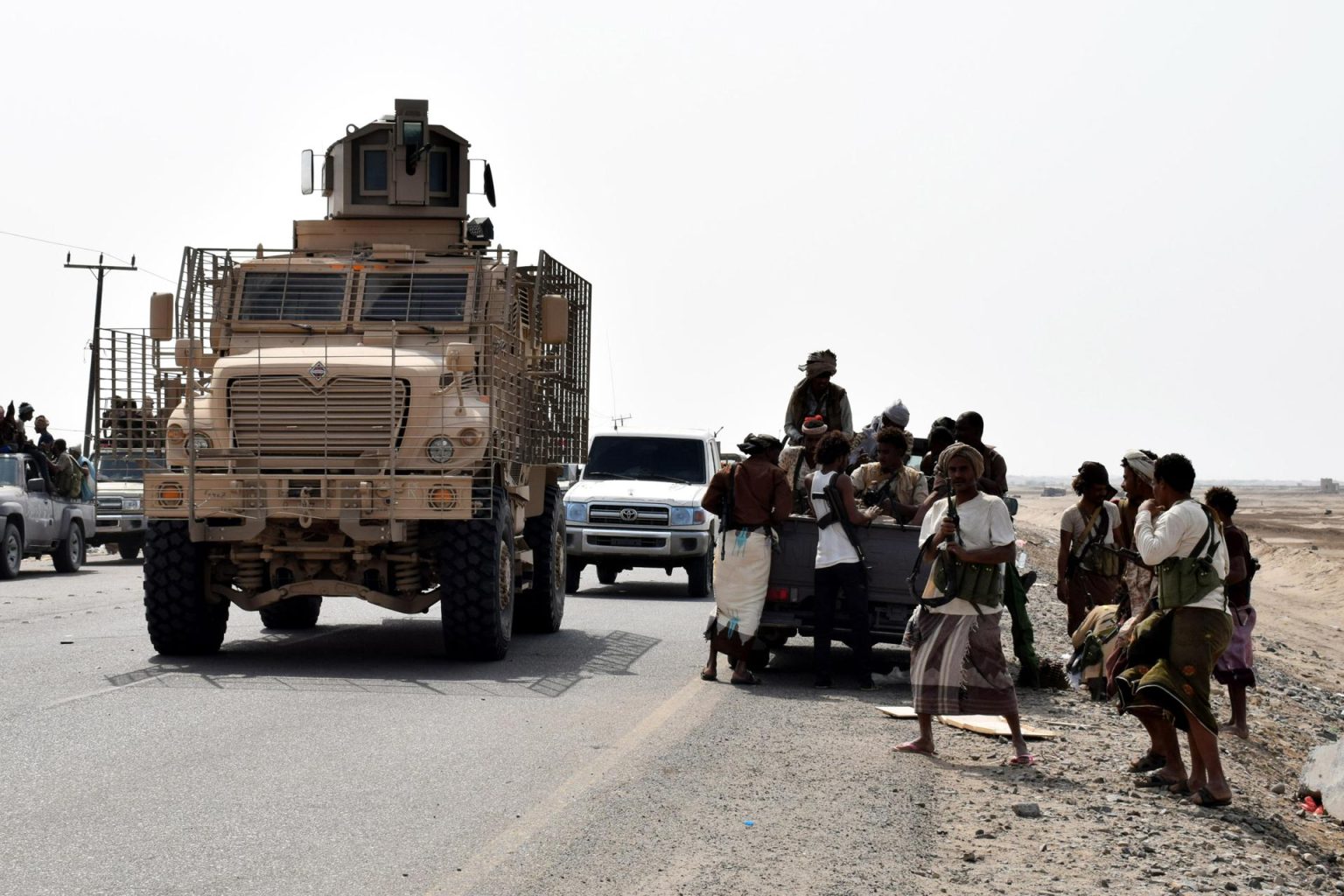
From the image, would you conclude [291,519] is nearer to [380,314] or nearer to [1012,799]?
[380,314]

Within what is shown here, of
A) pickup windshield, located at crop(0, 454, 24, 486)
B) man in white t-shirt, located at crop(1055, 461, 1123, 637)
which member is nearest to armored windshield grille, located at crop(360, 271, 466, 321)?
man in white t-shirt, located at crop(1055, 461, 1123, 637)

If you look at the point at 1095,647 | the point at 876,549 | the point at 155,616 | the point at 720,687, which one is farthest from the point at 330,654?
the point at 1095,647

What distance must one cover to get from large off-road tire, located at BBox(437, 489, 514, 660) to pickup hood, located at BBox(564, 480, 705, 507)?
8.35 metres

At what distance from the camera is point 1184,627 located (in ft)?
25.4

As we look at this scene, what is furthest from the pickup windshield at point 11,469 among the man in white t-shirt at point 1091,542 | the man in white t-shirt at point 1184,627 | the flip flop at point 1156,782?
the man in white t-shirt at point 1184,627

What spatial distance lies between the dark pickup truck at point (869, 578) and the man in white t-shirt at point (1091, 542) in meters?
1.13

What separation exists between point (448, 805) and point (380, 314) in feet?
23.3

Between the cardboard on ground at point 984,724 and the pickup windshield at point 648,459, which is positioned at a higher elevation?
the pickup windshield at point 648,459

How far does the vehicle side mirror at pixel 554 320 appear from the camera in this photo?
551 inches

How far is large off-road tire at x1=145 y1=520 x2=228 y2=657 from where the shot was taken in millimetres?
12492

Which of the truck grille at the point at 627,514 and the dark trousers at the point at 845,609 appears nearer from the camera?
the dark trousers at the point at 845,609

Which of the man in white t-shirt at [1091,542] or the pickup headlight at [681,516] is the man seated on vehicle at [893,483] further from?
the pickup headlight at [681,516]

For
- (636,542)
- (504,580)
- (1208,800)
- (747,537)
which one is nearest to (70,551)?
(636,542)

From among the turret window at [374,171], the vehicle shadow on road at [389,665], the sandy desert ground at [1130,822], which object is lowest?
the sandy desert ground at [1130,822]
